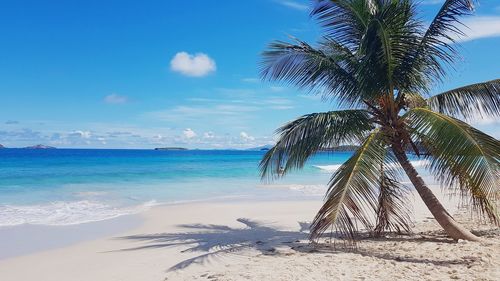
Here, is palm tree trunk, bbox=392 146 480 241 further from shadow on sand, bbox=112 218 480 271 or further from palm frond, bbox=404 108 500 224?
palm frond, bbox=404 108 500 224

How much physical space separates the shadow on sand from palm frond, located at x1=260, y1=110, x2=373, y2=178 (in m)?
1.30

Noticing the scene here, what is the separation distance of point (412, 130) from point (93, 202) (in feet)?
34.2

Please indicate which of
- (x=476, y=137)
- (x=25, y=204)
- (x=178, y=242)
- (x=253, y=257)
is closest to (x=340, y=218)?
(x=253, y=257)

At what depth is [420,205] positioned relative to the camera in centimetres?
1192

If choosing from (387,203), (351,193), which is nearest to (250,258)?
(351,193)

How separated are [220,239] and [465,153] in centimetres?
435

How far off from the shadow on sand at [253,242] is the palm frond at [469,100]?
2217mm

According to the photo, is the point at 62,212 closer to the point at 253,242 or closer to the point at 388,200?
the point at 253,242

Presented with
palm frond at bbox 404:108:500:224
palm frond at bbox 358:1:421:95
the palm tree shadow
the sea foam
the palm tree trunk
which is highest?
palm frond at bbox 358:1:421:95

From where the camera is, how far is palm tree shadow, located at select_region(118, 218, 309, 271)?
20.6 feet

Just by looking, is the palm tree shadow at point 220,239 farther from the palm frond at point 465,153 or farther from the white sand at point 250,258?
the palm frond at point 465,153

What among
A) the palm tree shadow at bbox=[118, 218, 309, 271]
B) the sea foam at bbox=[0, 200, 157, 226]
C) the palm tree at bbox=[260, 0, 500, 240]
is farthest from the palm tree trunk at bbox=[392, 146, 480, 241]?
the sea foam at bbox=[0, 200, 157, 226]

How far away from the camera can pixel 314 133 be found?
651 cm

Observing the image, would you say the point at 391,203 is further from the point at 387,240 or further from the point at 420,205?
the point at 420,205
